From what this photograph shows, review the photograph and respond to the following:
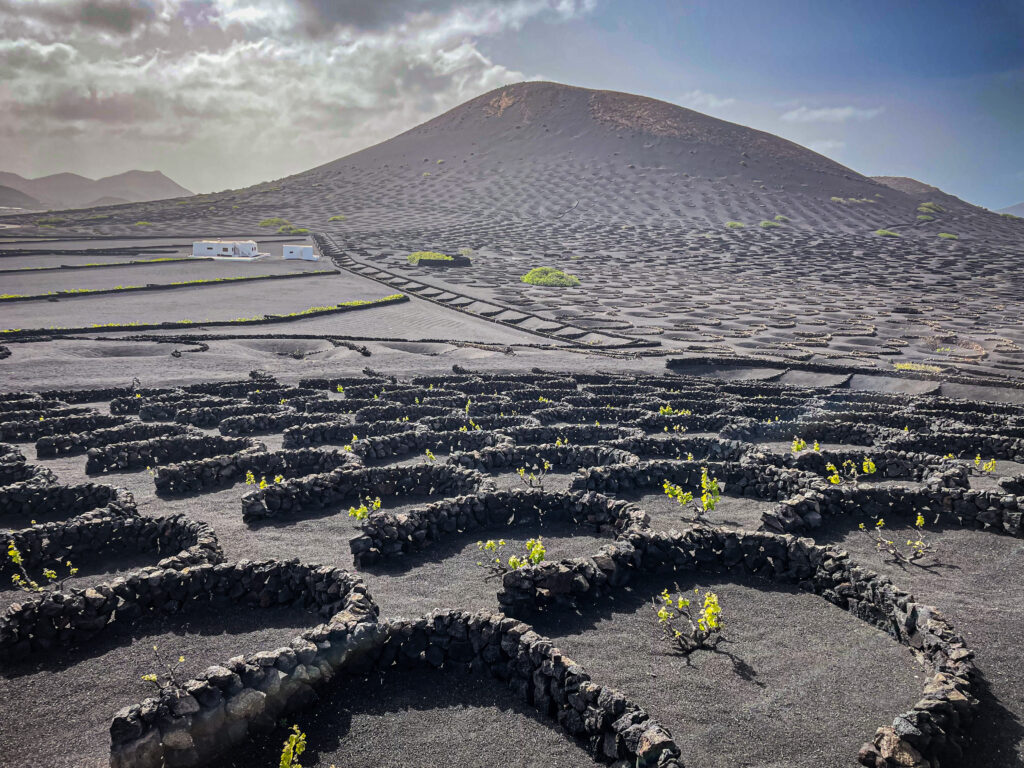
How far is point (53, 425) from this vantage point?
66.4ft

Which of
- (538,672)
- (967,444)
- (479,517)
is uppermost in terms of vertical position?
(967,444)

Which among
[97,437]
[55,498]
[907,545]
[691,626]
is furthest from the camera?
[97,437]

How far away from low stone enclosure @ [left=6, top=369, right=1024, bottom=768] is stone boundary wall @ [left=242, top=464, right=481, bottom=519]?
0.05 m

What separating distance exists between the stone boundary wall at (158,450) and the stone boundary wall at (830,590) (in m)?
10.3

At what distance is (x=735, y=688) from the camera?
8508 mm

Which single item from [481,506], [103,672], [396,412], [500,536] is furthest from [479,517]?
[396,412]

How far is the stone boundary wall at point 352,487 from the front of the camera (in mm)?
14305

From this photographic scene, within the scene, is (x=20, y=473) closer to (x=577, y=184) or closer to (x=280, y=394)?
(x=280, y=394)

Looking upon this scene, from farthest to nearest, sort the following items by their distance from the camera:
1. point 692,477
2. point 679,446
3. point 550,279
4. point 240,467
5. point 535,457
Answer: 1. point 550,279
2. point 679,446
3. point 535,457
4. point 240,467
5. point 692,477

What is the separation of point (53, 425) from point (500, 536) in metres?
14.6

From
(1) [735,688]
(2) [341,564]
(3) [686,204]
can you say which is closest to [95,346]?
(2) [341,564]

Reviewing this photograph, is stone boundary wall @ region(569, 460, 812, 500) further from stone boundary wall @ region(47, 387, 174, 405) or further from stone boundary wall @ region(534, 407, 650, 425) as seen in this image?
stone boundary wall @ region(47, 387, 174, 405)

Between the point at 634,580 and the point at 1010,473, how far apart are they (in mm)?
11445

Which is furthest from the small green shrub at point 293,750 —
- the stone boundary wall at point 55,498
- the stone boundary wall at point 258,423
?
the stone boundary wall at point 258,423
